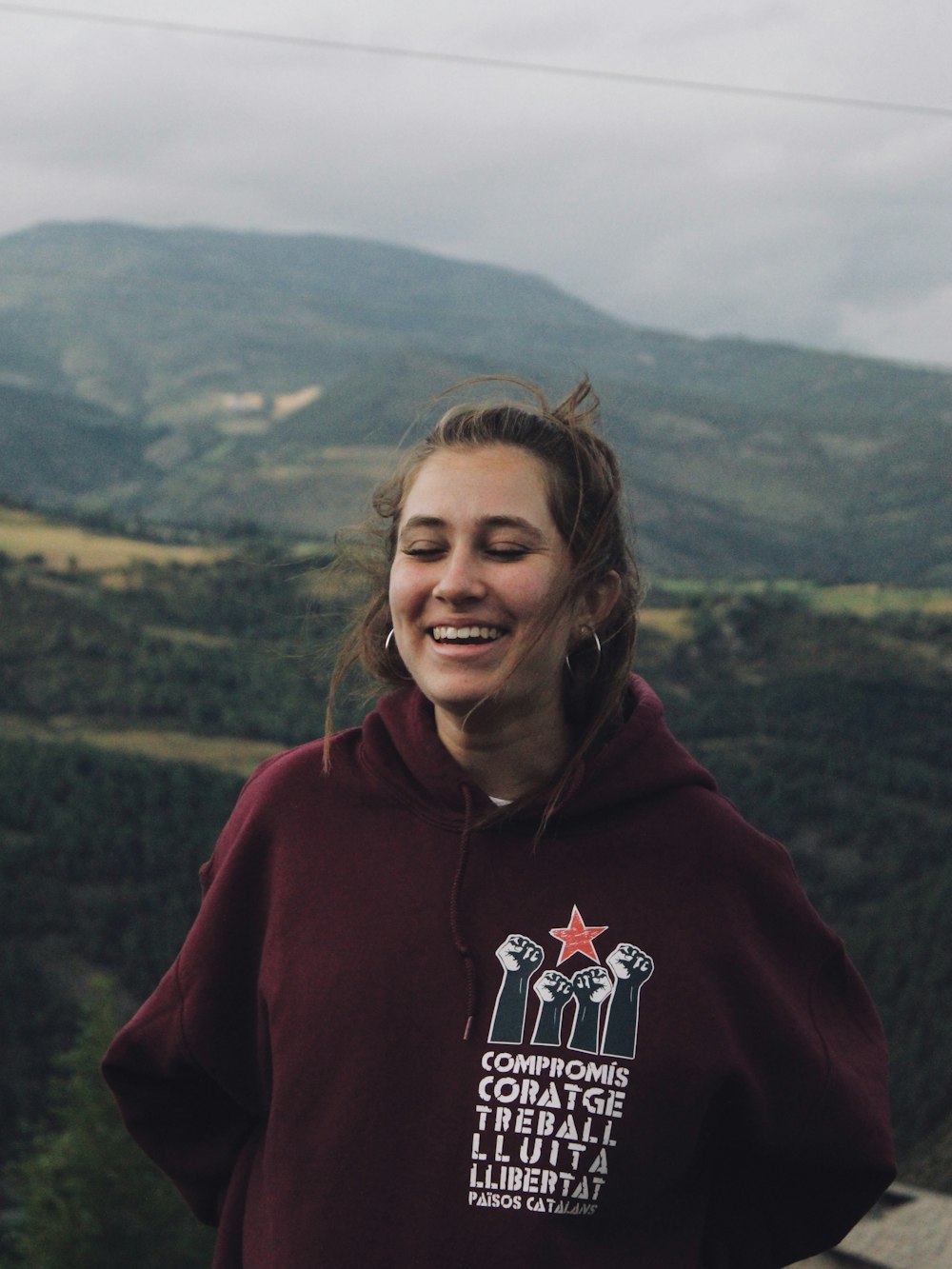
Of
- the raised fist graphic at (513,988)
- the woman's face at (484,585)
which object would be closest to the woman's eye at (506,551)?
the woman's face at (484,585)

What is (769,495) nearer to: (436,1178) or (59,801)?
(59,801)

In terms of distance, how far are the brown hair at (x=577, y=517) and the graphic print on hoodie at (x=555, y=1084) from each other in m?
0.24

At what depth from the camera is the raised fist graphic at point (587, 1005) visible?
6.94 feet

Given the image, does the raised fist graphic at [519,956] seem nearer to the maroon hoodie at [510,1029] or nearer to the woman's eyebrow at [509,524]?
the maroon hoodie at [510,1029]

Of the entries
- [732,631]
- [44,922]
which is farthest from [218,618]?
[44,922]

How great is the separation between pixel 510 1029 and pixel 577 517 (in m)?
0.73

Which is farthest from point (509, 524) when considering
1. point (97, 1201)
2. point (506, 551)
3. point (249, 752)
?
point (249, 752)

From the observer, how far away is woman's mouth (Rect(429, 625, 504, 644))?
220 centimetres

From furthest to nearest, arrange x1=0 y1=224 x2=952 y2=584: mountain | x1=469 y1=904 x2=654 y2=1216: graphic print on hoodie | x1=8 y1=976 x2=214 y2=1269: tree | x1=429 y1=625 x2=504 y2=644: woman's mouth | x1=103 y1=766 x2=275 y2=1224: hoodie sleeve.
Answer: x1=0 y1=224 x2=952 y2=584: mountain, x1=8 y1=976 x2=214 y2=1269: tree, x1=103 y1=766 x2=275 y2=1224: hoodie sleeve, x1=429 y1=625 x2=504 y2=644: woman's mouth, x1=469 y1=904 x2=654 y2=1216: graphic print on hoodie

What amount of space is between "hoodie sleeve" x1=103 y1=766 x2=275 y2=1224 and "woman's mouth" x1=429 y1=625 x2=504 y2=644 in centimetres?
41

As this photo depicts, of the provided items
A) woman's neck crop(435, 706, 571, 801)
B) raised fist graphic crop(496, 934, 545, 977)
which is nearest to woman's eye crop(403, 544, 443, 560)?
woman's neck crop(435, 706, 571, 801)

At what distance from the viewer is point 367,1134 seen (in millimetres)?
2125

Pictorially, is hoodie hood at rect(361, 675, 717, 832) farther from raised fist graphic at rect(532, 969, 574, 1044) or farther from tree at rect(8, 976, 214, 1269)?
tree at rect(8, 976, 214, 1269)

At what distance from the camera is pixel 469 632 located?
7.23 feet
